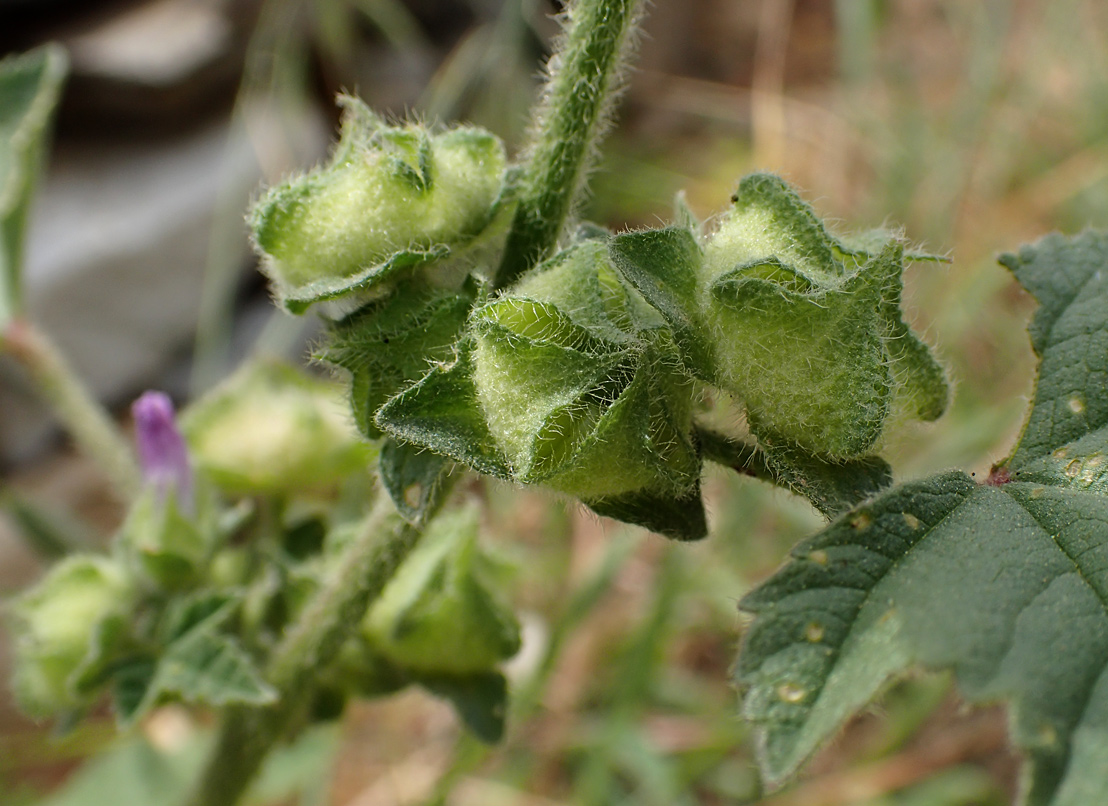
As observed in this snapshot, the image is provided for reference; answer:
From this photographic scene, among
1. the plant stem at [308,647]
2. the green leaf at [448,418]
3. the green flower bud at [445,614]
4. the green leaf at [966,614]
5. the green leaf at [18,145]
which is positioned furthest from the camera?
the green leaf at [18,145]

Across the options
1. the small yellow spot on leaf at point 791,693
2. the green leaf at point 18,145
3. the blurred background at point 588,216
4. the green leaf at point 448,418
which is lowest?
the blurred background at point 588,216

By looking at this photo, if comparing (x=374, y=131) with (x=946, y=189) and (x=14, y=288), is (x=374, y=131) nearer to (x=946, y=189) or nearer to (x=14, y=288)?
(x=14, y=288)

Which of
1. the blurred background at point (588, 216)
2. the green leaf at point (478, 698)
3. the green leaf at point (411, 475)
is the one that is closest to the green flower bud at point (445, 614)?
the green leaf at point (478, 698)

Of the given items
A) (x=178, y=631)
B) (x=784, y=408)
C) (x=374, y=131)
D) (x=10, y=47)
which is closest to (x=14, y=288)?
(x=178, y=631)

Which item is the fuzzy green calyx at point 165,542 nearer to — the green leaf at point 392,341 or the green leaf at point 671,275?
the green leaf at point 392,341

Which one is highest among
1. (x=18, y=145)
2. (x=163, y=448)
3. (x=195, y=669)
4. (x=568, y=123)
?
(x=18, y=145)

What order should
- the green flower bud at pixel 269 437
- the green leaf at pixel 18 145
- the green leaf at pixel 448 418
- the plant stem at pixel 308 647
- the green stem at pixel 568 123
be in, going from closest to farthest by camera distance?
the green leaf at pixel 448 418, the green stem at pixel 568 123, the plant stem at pixel 308 647, the green flower bud at pixel 269 437, the green leaf at pixel 18 145

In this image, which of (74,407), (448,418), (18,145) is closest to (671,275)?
(448,418)

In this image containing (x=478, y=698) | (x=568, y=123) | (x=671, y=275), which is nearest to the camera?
(x=671, y=275)

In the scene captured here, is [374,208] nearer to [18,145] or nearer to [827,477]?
[827,477]
